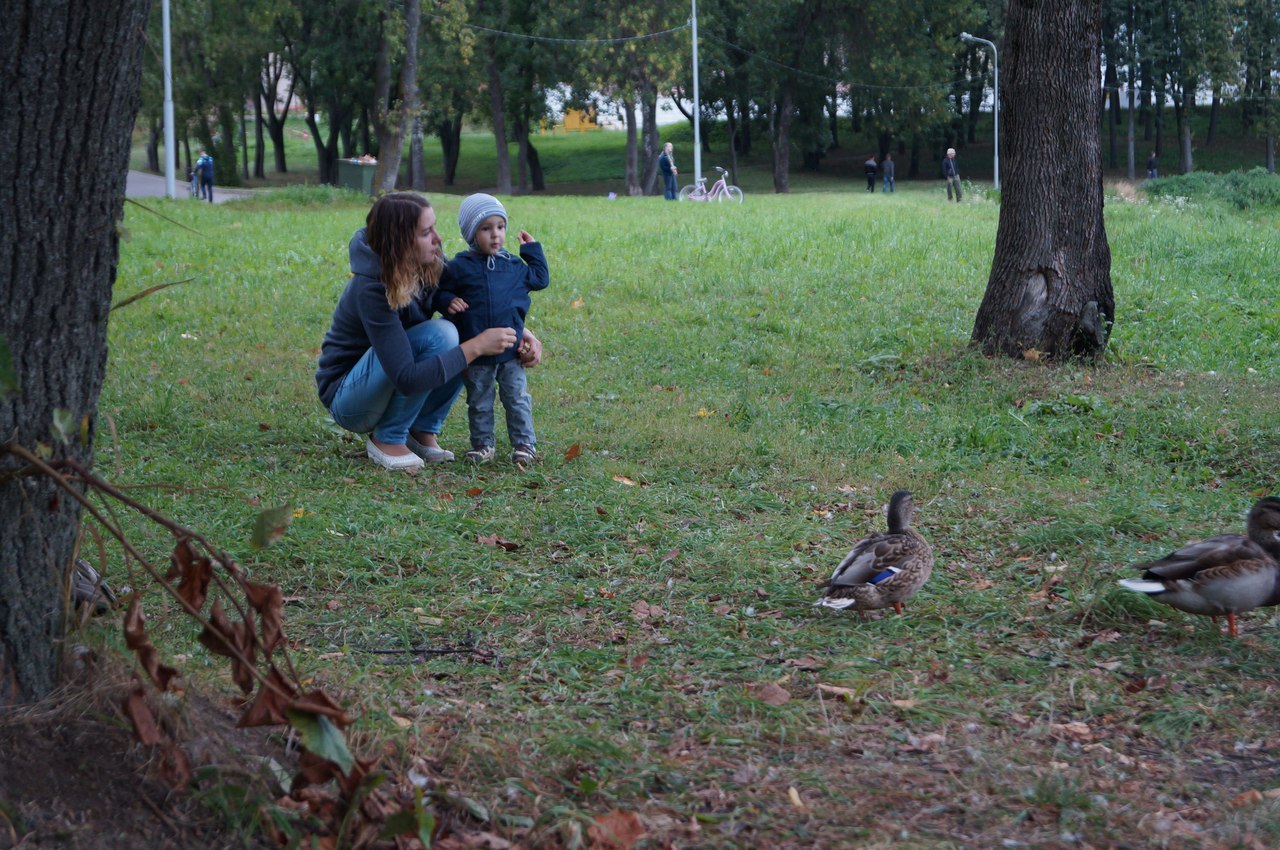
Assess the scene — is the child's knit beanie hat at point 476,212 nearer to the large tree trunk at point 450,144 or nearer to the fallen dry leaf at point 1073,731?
the fallen dry leaf at point 1073,731

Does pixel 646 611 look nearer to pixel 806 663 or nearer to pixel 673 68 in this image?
pixel 806 663

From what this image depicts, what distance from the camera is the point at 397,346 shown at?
21.7ft

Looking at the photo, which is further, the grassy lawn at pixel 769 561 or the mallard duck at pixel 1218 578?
the mallard duck at pixel 1218 578

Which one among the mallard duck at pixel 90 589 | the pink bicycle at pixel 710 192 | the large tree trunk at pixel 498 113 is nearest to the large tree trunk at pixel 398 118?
the pink bicycle at pixel 710 192

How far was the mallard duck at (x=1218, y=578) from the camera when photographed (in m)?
4.46

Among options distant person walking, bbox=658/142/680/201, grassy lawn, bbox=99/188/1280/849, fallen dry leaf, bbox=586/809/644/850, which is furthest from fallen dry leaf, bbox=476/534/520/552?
distant person walking, bbox=658/142/680/201

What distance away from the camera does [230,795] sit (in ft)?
9.43

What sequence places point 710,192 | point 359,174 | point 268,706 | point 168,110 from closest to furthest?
point 268,706 → point 168,110 → point 359,174 → point 710,192

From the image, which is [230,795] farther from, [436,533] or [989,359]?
[989,359]

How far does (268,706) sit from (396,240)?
418cm

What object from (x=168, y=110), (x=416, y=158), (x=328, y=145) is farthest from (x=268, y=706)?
(x=328, y=145)

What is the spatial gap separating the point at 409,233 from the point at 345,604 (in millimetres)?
2417

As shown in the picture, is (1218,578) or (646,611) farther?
(646,611)

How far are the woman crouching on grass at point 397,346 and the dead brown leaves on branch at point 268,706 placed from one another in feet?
12.2
